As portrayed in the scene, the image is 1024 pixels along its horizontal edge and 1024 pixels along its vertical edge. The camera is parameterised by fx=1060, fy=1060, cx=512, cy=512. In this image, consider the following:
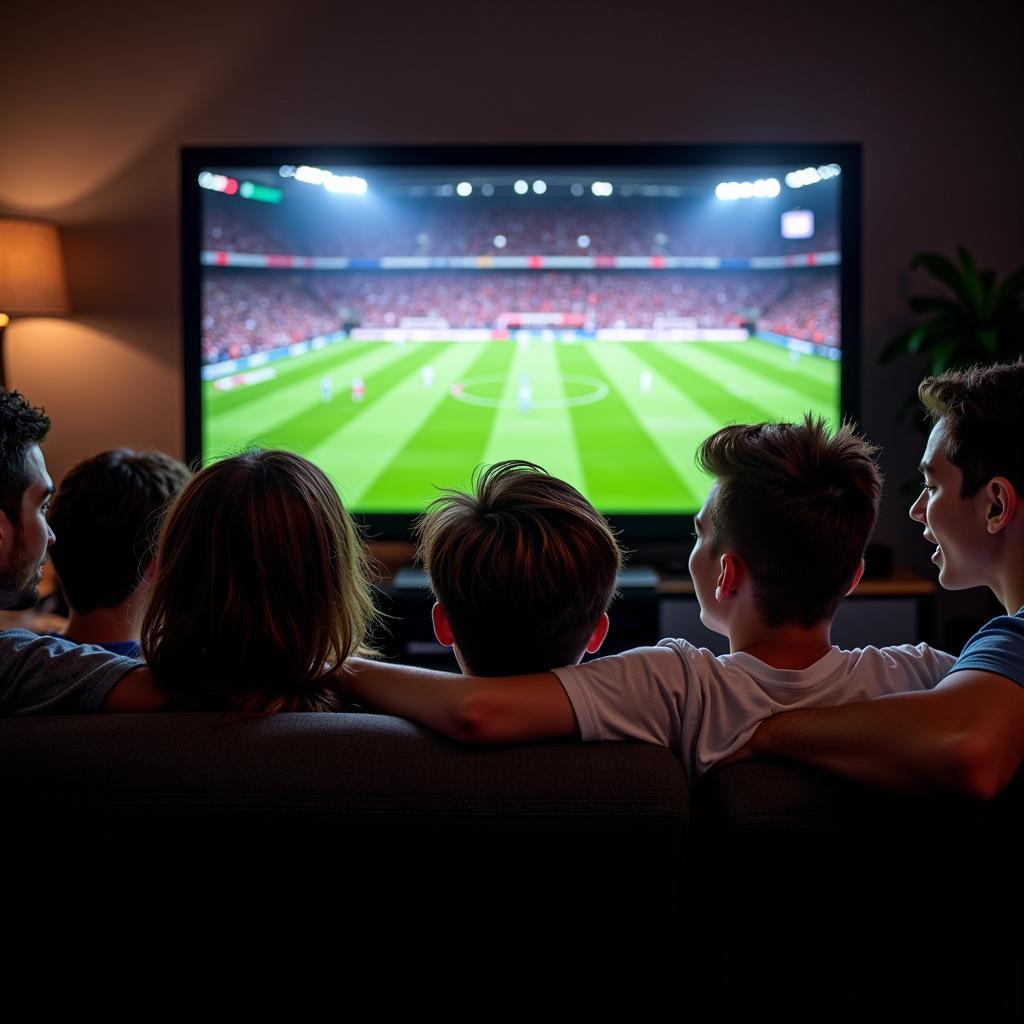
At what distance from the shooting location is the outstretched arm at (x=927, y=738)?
110 cm

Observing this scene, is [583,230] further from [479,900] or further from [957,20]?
[479,900]

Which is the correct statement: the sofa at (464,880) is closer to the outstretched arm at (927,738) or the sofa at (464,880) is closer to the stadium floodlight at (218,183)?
the outstretched arm at (927,738)

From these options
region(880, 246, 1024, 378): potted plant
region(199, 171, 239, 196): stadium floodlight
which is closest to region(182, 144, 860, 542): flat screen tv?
region(199, 171, 239, 196): stadium floodlight

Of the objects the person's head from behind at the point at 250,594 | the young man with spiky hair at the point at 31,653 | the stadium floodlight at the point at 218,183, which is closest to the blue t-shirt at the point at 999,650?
the person's head from behind at the point at 250,594

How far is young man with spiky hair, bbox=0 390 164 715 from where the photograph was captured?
4.42 feet

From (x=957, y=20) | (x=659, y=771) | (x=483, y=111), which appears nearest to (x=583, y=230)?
(x=483, y=111)

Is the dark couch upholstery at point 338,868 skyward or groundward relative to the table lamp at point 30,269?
groundward

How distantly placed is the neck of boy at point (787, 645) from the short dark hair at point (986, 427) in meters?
0.30

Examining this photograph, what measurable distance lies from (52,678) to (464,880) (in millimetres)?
616

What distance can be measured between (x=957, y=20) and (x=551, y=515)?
4.67 meters

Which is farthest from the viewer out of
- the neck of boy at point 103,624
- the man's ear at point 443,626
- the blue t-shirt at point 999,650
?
the neck of boy at point 103,624

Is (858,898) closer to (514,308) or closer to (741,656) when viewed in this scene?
(741,656)

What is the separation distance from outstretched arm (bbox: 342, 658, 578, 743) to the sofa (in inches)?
1.0

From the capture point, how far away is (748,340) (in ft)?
16.0
